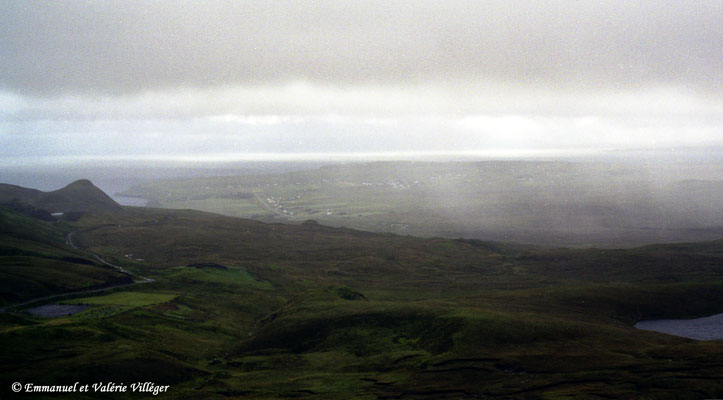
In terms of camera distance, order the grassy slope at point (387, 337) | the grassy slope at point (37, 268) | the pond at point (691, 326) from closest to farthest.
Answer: the grassy slope at point (387, 337)
the pond at point (691, 326)
the grassy slope at point (37, 268)

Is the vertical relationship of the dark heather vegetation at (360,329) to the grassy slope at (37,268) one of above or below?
below

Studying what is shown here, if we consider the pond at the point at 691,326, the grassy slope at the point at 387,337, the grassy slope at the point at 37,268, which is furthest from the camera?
the grassy slope at the point at 37,268

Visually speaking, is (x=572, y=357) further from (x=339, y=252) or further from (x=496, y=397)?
(x=339, y=252)

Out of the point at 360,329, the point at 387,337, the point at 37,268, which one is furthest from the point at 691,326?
the point at 37,268

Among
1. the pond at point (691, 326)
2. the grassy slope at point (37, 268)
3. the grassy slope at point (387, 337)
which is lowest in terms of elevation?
the pond at point (691, 326)

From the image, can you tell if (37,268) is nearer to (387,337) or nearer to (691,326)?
(387,337)

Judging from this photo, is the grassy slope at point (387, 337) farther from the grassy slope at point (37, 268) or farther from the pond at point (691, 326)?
the grassy slope at point (37, 268)

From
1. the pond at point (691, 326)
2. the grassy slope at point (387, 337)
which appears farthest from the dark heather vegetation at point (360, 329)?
the pond at point (691, 326)
